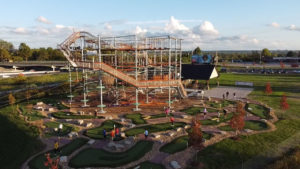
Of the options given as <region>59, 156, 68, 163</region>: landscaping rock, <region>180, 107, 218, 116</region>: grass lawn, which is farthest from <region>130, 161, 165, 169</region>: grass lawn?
Result: <region>180, 107, 218, 116</region>: grass lawn

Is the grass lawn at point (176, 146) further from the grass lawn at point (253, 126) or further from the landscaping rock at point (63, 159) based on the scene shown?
the landscaping rock at point (63, 159)

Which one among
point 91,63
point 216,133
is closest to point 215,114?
point 216,133

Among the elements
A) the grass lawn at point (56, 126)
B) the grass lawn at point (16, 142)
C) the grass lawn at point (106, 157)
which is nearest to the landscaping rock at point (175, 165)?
the grass lawn at point (106, 157)

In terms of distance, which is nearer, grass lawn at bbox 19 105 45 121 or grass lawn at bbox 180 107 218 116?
grass lawn at bbox 19 105 45 121

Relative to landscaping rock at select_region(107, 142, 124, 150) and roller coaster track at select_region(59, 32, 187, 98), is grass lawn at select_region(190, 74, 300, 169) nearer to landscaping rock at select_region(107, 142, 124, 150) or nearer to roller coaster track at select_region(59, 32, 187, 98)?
landscaping rock at select_region(107, 142, 124, 150)

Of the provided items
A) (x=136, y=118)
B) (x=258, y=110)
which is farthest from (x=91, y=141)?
(x=258, y=110)

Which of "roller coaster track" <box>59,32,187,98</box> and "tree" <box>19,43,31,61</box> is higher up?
"tree" <box>19,43,31,61</box>

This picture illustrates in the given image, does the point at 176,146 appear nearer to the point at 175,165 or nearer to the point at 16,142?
the point at 175,165
